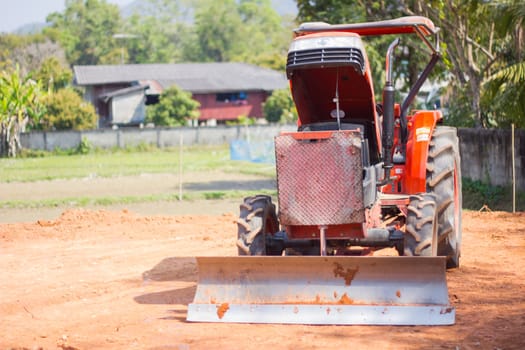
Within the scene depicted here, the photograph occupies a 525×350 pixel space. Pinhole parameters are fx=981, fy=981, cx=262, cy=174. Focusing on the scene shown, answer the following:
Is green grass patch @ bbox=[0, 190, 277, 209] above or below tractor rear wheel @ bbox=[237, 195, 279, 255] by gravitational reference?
below

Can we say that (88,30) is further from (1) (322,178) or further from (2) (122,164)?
(1) (322,178)

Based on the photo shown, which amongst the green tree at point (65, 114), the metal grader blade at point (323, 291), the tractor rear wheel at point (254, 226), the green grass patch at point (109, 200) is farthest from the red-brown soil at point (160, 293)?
the green tree at point (65, 114)

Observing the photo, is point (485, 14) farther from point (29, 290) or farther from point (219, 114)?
point (219, 114)

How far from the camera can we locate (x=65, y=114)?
61.0 m

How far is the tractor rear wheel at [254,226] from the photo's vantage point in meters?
10.5

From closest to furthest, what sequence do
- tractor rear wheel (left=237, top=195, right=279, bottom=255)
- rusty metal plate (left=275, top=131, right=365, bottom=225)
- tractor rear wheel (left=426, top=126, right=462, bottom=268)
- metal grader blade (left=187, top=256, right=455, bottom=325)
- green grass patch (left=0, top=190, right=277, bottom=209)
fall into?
metal grader blade (left=187, top=256, right=455, bottom=325) → rusty metal plate (left=275, top=131, right=365, bottom=225) → tractor rear wheel (left=237, top=195, right=279, bottom=255) → tractor rear wheel (left=426, top=126, right=462, bottom=268) → green grass patch (left=0, top=190, right=277, bottom=209)

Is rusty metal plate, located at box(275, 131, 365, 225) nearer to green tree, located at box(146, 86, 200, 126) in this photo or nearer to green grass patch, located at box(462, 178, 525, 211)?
green grass patch, located at box(462, 178, 525, 211)

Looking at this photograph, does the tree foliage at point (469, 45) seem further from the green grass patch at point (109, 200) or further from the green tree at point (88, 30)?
the green tree at point (88, 30)

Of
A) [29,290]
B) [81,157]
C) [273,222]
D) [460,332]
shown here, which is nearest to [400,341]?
[460,332]

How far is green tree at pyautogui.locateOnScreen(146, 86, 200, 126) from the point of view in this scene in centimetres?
6712

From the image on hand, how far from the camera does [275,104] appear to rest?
70125 millimetres

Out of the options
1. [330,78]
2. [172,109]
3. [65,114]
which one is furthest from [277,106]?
[330,78]

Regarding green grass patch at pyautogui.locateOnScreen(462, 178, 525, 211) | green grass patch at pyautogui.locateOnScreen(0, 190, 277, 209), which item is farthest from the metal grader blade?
green grass patch at pyautogui.locateOnScreen(0, 190, 277, 209)

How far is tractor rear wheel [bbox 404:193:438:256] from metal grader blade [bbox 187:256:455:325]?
0.60m
